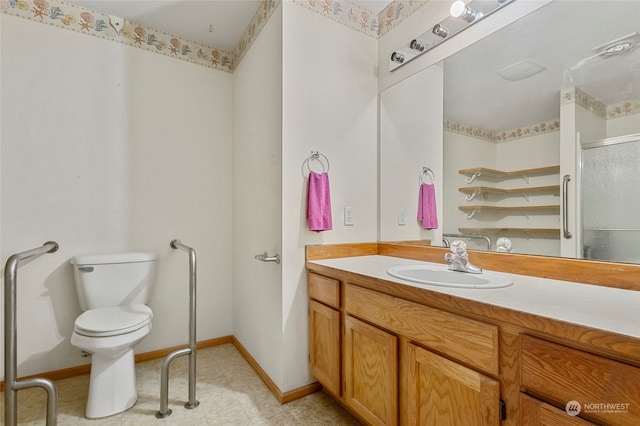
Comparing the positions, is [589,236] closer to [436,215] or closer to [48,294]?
[436,215]

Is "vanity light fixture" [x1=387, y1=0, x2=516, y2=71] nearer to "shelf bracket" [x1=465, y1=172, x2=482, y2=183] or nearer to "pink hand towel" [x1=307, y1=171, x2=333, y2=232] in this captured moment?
"shelf bracket" [x1=465, y1=172, x2=482, y2=183]

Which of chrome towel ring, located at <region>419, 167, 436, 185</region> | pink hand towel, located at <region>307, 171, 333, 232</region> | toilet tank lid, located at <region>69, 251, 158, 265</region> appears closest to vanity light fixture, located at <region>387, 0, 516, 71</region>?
chrome towel ring, located at <region>419, 167, 436, 185</region>

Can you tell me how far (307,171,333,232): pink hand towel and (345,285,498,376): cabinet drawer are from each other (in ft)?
1.57

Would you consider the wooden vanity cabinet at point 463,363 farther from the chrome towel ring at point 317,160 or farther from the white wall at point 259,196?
the chrome towel ring at point 317,160

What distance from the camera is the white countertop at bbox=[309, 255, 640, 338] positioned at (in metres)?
0.66

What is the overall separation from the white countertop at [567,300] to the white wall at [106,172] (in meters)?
1.68

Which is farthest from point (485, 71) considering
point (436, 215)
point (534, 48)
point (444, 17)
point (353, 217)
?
point (353, 217)

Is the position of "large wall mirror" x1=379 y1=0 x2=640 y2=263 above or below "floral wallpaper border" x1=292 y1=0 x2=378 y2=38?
below

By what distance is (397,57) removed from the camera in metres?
1.85

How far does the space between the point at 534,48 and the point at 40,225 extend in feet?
9.32

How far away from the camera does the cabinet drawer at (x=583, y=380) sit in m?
0.59

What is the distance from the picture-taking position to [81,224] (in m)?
1.93

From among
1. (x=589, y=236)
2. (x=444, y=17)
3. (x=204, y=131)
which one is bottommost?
(x=589, y=236)

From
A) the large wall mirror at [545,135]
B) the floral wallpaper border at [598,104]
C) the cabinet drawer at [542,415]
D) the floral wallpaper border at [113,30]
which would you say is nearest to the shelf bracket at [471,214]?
the large wall mirror at [545,135]
